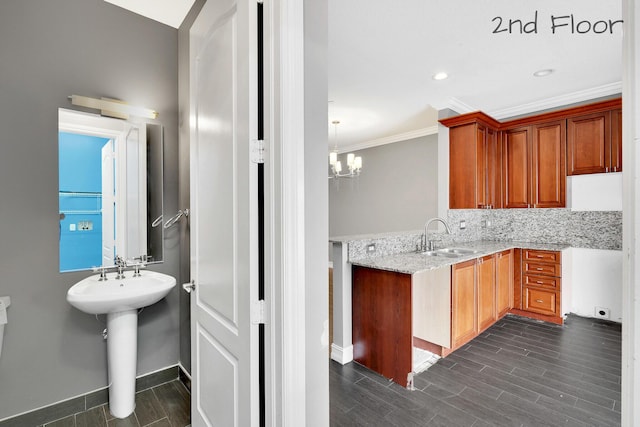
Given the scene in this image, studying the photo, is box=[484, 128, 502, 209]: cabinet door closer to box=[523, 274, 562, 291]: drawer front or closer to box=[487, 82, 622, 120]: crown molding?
box=[487, 82, 622, 120]: crown molding

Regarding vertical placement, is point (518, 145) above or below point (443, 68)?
below

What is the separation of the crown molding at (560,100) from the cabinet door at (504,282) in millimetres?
1873

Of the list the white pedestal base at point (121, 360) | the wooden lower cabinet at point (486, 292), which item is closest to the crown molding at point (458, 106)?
the wooden lower cabinet at point (486, 292)

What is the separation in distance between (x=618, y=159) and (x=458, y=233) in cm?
179

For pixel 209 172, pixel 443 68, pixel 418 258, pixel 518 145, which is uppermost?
pixel 443 68

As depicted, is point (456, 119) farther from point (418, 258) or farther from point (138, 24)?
point (138, 24)

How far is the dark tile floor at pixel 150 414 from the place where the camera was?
72.2 inches

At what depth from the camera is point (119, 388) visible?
1879 millimetres

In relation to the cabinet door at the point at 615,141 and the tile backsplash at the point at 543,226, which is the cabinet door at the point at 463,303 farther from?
the cabinet door at the point at 615,141

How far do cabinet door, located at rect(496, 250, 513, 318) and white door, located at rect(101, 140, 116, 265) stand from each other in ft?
12.1

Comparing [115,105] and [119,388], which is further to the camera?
[115,105]

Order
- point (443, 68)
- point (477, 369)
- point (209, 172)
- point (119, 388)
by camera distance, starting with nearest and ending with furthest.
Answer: point (209, 172) → point (119, 388) → point (477, 369) → point (443, 68)

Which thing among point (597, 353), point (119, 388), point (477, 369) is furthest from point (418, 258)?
point (119, 388)

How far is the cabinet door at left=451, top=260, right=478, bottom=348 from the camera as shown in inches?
103
